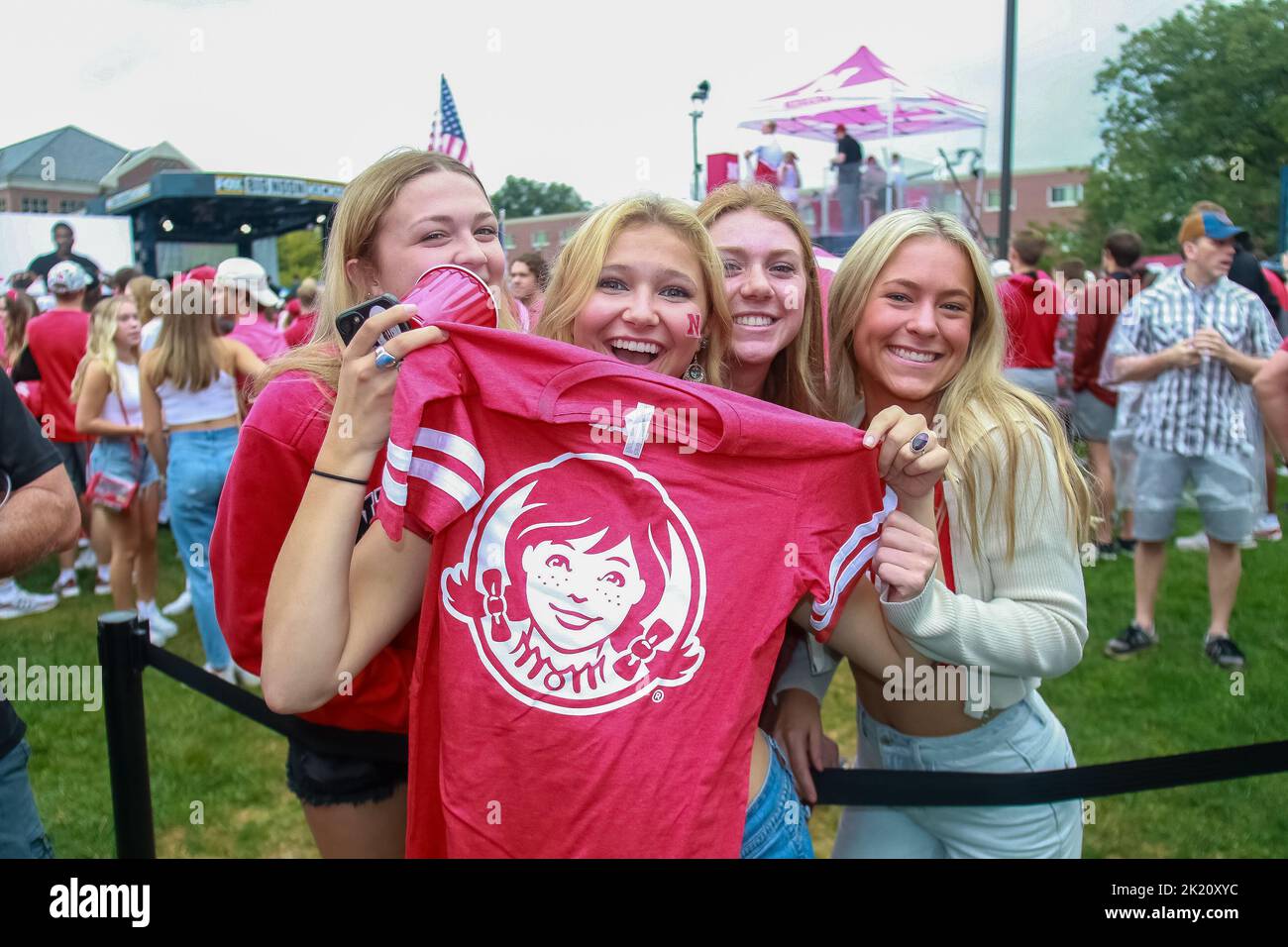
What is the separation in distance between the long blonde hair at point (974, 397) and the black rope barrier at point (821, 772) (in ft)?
1.49

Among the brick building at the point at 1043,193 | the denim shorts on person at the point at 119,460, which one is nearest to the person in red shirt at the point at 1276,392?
the denim shorts on person at the point at 119,460

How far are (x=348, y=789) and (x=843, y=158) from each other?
15211 mm

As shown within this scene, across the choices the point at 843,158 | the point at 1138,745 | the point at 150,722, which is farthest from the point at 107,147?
the point at 1138,745

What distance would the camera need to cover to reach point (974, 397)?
79.3 inches

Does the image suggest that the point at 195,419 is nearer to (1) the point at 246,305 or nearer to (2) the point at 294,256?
(1) the point at 246,305

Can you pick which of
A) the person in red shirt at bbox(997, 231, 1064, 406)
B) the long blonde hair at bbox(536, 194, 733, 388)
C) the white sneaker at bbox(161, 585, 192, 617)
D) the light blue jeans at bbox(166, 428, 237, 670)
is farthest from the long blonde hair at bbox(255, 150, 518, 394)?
the person in red shirt at bbox(997, 231, 1064, 406)

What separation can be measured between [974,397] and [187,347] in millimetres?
4634

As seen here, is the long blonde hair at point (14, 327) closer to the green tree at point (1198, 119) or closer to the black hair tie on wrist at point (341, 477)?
the black hair tie on wrist at point (341, 477)

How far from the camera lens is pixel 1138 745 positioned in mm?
4395

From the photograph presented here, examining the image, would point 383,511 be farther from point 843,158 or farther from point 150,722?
point 843,158

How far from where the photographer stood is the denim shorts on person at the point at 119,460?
19.5 feet

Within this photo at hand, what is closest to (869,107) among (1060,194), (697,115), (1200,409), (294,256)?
(697,115)

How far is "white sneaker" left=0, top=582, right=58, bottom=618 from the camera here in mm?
6680

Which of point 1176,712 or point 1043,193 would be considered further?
point 1043,193
